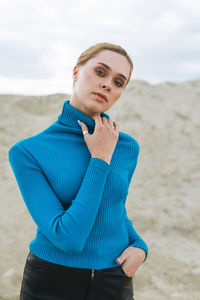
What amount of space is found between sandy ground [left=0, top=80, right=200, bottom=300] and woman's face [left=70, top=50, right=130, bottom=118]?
3.09 meters

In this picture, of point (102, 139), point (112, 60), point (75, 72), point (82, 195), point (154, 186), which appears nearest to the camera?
point (82, 195)

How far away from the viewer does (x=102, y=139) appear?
1369 mm

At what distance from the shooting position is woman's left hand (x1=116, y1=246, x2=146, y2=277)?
141cm

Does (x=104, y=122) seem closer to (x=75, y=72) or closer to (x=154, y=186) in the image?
(x=75, y=72)

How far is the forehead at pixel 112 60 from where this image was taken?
1468 millimetres

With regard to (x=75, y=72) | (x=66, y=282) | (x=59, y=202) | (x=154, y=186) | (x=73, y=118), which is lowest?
(x=154, y=186)

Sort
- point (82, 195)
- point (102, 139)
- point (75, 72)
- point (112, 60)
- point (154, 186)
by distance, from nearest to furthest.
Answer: point (82, 195) < point (102, 139) < point (112, 60) < point (75, 72) < point (154, 186)

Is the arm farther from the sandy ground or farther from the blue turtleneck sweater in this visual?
the sandy ground

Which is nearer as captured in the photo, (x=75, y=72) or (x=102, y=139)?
(x=102, y=139)

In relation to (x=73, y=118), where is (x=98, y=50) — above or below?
above

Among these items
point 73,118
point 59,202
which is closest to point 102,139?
point 73,118

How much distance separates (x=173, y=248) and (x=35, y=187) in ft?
15.0

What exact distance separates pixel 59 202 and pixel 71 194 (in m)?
0.06

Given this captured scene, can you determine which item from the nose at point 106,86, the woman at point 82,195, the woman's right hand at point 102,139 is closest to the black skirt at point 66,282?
the woman at point 82,195
